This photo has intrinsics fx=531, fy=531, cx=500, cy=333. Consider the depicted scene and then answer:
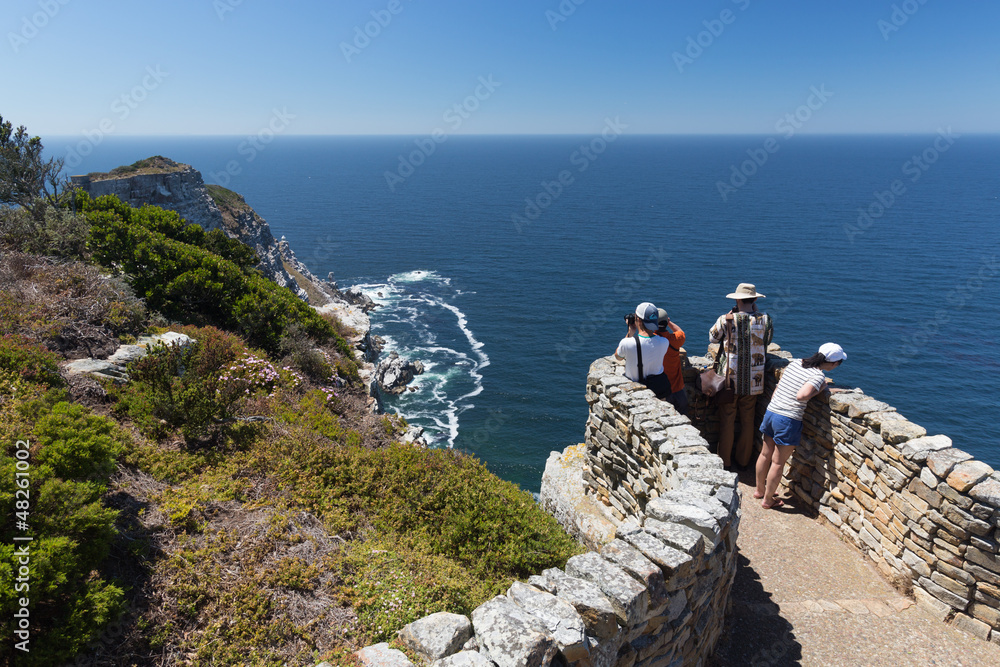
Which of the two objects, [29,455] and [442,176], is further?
[442,176]

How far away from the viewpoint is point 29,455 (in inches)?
230

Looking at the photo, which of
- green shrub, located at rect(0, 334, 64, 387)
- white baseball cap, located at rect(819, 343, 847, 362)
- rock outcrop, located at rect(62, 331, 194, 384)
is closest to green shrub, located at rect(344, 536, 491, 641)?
green shrub, located at rect(0, 334, 64, 387)

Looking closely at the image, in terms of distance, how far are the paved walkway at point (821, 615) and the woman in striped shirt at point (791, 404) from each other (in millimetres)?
1145

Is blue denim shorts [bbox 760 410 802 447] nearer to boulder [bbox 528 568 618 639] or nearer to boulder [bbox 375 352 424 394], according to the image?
boulder [bbox 528 568 618 639]

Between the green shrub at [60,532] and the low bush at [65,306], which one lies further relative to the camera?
the low bush at [65,306]

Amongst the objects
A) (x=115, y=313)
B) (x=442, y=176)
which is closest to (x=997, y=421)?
(x=115, y=313)

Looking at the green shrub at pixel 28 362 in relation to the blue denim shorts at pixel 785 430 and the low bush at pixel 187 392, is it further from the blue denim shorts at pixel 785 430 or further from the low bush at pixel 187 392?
the blue denim shorts at pixel 785 430

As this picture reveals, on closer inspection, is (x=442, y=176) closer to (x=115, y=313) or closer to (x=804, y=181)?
(x=804, y=181)

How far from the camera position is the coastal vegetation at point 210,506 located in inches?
204

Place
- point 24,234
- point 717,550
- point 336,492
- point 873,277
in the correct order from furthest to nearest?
point 873,277, point 24,234, point 336,492, point 717,550

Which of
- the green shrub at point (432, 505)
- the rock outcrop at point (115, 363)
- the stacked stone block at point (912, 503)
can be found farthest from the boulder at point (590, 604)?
the rock outcrop at point (115, 363)

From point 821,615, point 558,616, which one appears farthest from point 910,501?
point 558,616

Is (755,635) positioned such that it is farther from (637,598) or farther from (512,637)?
(512,637)

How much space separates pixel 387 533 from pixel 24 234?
13.5 metres
